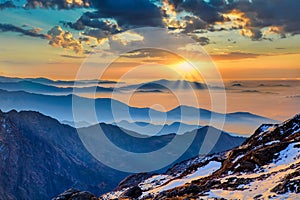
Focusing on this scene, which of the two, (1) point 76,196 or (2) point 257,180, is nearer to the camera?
(2) point 257,180

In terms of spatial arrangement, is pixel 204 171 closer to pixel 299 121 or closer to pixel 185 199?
pixel 299 121

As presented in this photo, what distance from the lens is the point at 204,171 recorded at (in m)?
80.5

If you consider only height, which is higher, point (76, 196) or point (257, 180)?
point (257, 180)

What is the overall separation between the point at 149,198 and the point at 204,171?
22788 mm

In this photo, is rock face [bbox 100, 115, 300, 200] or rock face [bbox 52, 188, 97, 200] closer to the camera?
rock face [bbox 100, 115, 300, 200]

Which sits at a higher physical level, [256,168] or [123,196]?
[256,168]

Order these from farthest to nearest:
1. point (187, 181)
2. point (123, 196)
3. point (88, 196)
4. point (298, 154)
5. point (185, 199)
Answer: point (187, 181)
point (123, 196)
point (298, 154)
point (88, 196)
point (185, 199)

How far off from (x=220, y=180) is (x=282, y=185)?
14638 millimetres

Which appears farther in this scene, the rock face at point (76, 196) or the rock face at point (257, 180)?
the rock face at point (76, 196)

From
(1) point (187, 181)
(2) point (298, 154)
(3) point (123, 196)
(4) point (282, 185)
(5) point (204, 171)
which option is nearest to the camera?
(4) point (282, 185)

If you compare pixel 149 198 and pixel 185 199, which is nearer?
pixel 185 199

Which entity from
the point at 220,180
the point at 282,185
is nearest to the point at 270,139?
the point at 220,180

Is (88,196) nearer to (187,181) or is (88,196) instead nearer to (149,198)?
(149,198)

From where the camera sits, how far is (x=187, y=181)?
237 ft
